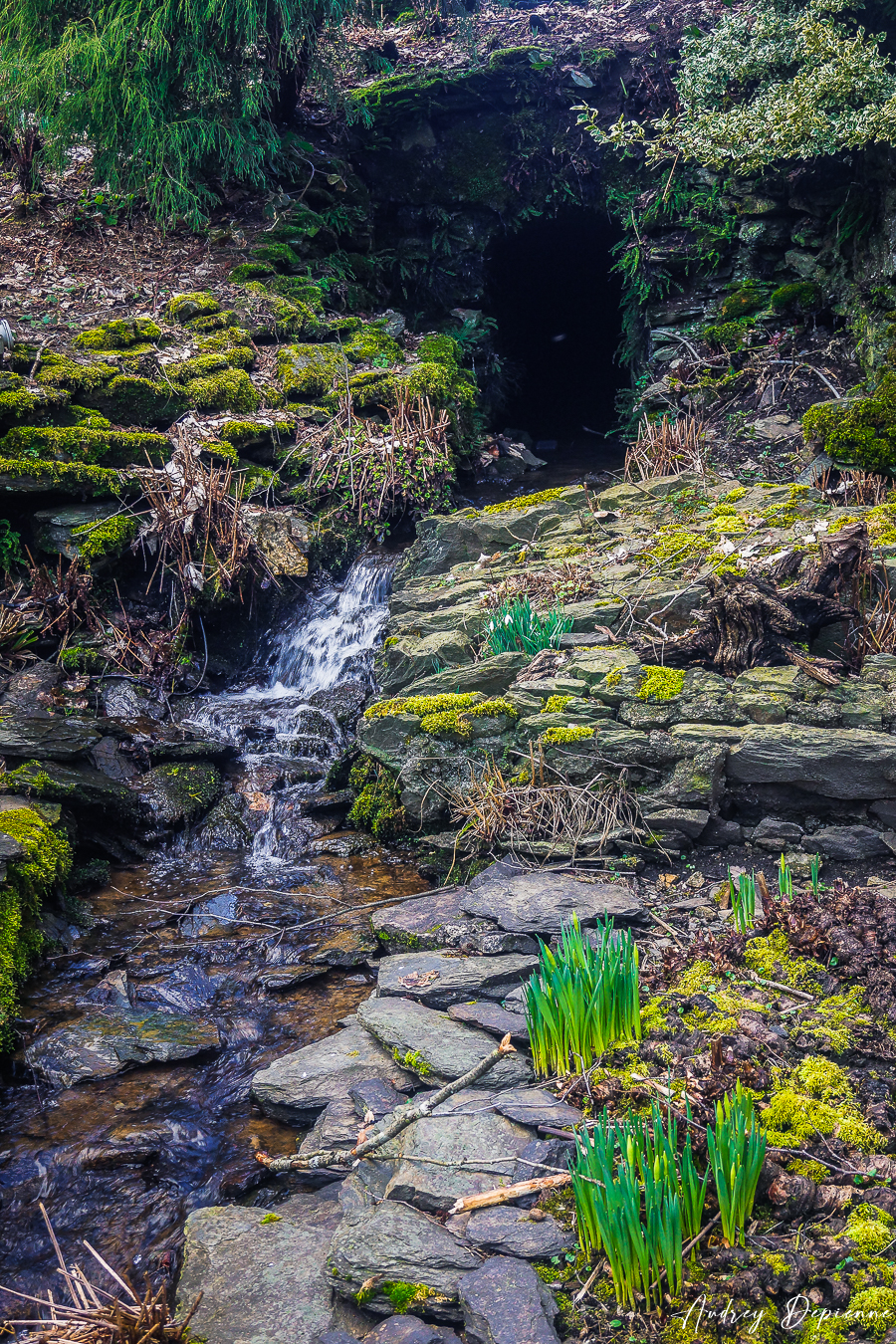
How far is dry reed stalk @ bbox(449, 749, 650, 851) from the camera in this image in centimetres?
432

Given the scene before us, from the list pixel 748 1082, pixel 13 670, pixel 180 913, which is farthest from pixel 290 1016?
pixel 13 670

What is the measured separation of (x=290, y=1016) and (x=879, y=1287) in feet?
9.21

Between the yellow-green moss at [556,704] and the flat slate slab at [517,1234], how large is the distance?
108 inches

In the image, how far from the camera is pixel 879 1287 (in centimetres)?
196

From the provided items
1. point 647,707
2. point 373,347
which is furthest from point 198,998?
point 373,347

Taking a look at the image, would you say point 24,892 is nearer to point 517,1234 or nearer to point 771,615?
point 517,1234

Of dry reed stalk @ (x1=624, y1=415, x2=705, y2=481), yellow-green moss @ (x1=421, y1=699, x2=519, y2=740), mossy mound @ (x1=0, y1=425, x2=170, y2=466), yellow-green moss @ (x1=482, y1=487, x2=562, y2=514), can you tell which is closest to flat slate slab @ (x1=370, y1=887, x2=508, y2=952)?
yellow-green moss @ (x1=421, y1=699, x2=519, y2=740)

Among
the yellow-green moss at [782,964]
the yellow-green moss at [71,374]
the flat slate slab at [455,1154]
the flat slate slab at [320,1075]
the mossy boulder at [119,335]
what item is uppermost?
the mossy boulder at [119,335]

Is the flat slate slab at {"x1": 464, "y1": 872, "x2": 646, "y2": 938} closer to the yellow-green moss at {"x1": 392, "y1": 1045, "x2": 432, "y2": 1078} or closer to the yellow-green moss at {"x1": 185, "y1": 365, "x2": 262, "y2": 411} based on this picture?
the yellow-green moss at {"x1": 392, "y1": 1045, "x2": 432, "y2": 1078}

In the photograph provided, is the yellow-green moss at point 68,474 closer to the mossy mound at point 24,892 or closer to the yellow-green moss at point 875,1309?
the mossy mound at point 24,892

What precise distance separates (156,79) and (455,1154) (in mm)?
12462

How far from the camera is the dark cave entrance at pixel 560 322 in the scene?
14531 mm

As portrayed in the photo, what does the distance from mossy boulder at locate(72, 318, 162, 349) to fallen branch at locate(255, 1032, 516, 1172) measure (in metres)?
8.77

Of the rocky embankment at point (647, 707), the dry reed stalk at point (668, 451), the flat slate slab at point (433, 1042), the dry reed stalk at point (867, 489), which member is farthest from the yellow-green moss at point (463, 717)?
the dry reed stalk at point (668, 451)
